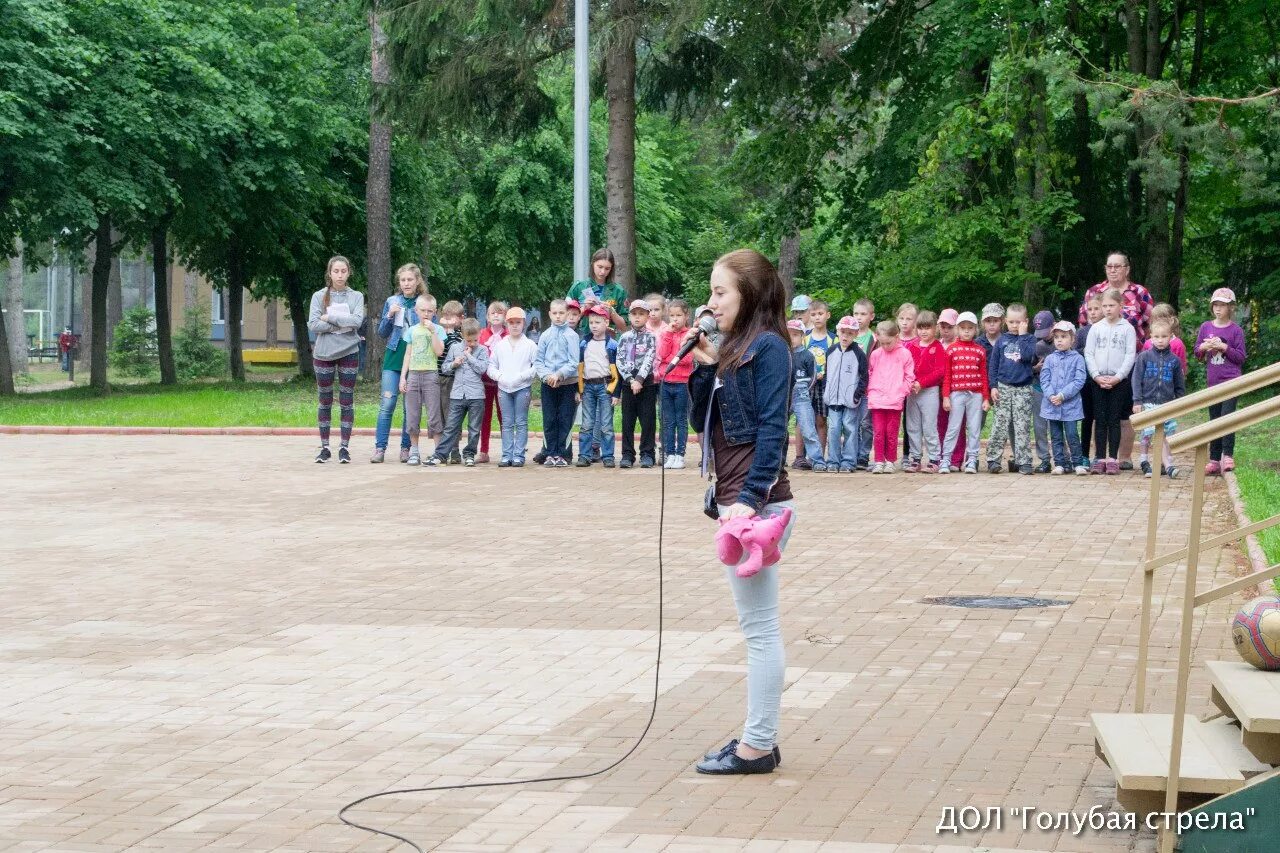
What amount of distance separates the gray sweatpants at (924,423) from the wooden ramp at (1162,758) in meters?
12.5

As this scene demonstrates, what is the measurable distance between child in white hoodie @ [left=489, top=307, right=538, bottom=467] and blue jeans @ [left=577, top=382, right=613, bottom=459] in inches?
26.5

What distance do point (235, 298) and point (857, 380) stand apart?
1141 inches

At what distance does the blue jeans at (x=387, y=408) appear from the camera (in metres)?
19.6

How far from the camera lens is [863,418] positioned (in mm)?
18812

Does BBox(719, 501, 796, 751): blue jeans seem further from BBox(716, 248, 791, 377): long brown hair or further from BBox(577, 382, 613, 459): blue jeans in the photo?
BBox(577, 382, 613, 459): blue jeans

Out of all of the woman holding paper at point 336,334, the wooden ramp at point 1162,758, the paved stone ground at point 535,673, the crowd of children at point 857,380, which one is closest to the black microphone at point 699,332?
the paved stone ground at point 535,673

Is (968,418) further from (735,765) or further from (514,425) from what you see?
(735,765)

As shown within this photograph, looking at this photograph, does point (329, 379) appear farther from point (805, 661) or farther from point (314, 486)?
point (805, 661)

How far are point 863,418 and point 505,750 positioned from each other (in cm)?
1254

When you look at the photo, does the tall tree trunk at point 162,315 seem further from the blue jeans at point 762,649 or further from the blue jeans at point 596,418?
the blue jeans at point 762,649

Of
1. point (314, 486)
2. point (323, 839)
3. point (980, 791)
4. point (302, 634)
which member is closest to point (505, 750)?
point (323, 839)

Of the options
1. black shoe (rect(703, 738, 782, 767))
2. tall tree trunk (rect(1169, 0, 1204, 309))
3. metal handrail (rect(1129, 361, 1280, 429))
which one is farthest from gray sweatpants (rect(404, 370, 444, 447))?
tall tree trunk (rect(1169, 0, 1204, 309))

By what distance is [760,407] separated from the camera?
6.42 meters

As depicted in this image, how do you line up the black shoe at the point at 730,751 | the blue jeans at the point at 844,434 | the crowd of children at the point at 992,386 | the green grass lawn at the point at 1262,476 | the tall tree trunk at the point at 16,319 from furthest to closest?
the tall tree trunk at the point at 16,319 → the blue jeans at the point at 844,434 → the crowd of children at the point at 992,386 → the green grass lawn at the point at 1262,476 → the black shoe at the point at 730,751
